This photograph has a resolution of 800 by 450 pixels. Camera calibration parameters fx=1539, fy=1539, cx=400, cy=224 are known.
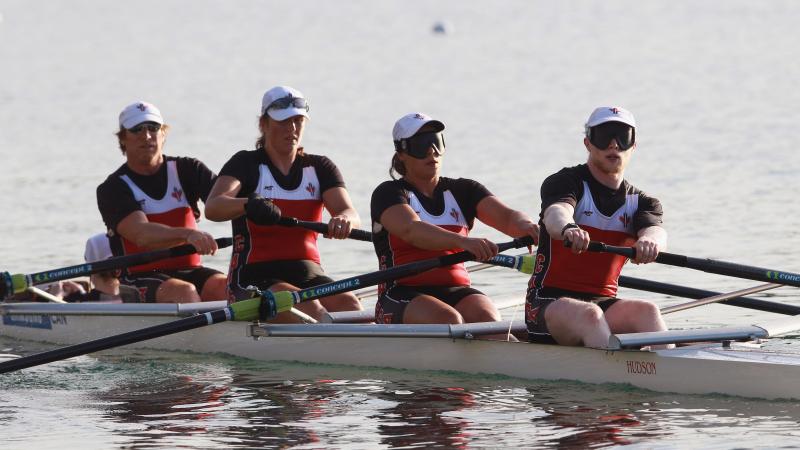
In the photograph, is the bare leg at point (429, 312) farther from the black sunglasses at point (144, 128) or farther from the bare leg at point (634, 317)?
the black sunglasses at point (144, 128)

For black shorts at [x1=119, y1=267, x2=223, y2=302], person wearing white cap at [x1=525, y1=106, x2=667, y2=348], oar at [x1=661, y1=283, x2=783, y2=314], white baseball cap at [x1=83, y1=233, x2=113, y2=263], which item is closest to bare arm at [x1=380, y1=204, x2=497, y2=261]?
person wearing white cap at [x1=525, y1=106, x2=667, y2=348]

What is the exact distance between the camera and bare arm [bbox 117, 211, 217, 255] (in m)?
10.2

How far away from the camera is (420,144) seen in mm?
9227

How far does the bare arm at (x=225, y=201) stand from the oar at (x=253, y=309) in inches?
33.7

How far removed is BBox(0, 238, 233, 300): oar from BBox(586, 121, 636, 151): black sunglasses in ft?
10.4

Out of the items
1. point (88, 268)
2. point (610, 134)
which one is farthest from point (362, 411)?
point (88, 268)

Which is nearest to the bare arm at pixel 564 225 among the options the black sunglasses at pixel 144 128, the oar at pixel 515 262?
the oar at pixel 515 262

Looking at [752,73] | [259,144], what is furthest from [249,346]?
[752,73]

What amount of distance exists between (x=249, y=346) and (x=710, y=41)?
33.5m

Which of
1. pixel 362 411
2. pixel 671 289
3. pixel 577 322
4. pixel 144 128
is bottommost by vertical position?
pixel 362 411

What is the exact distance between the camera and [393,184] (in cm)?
929

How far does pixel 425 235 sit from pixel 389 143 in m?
14.9

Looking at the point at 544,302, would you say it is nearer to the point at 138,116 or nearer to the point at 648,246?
the point at 648,246

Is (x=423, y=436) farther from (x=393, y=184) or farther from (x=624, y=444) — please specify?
(x=393, y=184)
